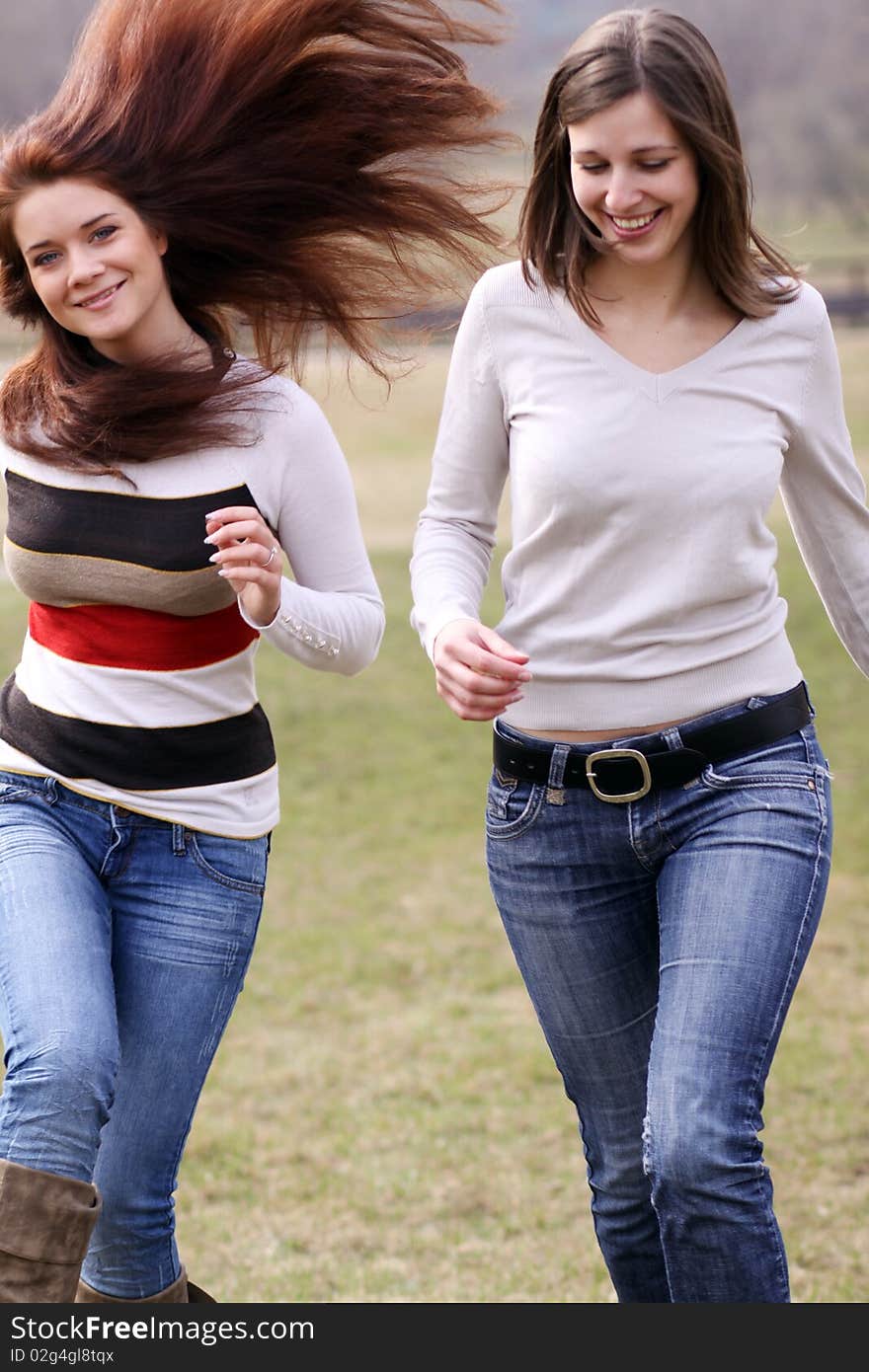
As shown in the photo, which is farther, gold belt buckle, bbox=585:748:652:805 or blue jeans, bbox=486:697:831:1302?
gold belt buckle, bbox=585:748:652:805

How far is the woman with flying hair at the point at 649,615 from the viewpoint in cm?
277

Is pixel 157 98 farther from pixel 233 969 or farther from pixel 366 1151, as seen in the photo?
pixel 366 1151

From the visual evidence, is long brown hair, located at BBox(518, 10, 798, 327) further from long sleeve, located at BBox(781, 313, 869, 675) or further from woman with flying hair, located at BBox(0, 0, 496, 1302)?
A: woman with flying hair, located at BBox(0, 0, 496, 1302)

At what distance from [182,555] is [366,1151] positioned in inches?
109

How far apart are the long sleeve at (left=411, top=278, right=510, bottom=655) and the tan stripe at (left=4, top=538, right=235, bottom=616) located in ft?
1.12

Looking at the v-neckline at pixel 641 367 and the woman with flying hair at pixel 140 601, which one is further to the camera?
the woman with flying hair at pixel 140 601


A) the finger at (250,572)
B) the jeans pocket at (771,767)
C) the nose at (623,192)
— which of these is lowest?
the jeans pocket at (771,767)

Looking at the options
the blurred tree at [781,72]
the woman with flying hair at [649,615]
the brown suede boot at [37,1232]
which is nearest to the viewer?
the brown suede boot at [37,1232]

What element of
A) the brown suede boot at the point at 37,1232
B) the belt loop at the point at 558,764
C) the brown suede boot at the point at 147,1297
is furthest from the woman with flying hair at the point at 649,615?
the brown suede boot at the point at 37,1232

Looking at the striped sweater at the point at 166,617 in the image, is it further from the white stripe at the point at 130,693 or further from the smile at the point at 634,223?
the smile at the point at 634,223

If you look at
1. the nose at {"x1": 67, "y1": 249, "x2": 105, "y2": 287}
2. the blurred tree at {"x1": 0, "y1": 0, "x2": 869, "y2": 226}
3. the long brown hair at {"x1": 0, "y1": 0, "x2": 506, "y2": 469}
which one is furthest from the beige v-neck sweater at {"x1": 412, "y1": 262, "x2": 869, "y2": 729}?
the blurred tree at {"x1": 0, "y1": 0, "x2": 869, "y2": 226}

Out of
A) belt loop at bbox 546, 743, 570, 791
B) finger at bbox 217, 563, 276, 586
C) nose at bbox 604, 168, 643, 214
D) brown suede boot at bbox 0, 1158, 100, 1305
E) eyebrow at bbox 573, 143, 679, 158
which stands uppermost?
eyebrow at bbox 573, 143, 679, 158

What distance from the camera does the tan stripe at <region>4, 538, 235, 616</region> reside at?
3033mm

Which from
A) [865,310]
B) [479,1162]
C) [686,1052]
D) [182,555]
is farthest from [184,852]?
[865,310]
